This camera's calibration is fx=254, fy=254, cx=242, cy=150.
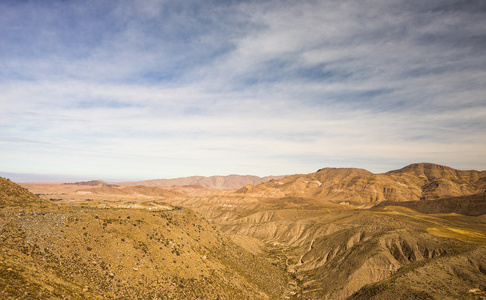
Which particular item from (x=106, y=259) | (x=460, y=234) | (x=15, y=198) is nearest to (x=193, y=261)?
(x=106, y=259)

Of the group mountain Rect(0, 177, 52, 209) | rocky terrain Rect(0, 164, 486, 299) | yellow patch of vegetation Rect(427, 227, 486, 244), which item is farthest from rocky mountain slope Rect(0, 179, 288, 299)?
yellow patch of vegetation Rect(427, 227, 486, 244)

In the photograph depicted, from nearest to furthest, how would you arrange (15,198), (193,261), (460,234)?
(15,198), (193,261), (460,234)

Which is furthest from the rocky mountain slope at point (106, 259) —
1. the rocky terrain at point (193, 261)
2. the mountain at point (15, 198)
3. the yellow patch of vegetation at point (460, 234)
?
the yellow patch of vegetation at point (460, 234)

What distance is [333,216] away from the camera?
Answer: 118m

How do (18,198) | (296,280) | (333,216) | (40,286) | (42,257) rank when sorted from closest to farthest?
1. (40,286)
2. (42,257)
3. (18,198)
4. (296,280)
5. (333,216)

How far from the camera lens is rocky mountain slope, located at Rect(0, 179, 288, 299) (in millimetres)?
23844

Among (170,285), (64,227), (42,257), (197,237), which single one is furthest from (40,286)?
(197,237)

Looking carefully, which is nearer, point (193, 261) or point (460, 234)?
point (193, 261)

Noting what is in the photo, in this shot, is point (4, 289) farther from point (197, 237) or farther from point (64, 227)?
point (197, 237)

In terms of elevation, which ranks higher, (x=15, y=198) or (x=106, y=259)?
(x=15, y=198)

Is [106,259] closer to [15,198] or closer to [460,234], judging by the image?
[15,198]

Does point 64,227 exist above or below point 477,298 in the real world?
above

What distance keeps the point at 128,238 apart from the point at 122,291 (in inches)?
409

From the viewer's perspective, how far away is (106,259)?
3234 cm
